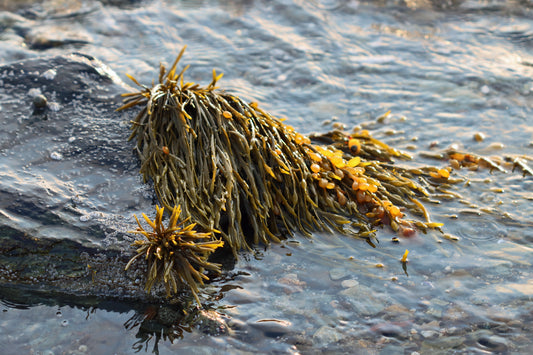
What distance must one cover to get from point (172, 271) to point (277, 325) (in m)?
0.68

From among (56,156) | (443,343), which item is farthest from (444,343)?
(56,156)

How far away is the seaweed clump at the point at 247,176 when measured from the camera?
3396mm

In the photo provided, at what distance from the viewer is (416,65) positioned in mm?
6262

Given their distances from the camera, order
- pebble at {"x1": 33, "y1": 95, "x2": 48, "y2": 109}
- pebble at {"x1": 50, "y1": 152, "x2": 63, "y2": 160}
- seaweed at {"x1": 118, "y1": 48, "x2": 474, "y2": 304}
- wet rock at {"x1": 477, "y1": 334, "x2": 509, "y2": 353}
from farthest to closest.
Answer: pebble at {"x1": 33, "y1": 95, "x2": 48, "y2": 109}
pebble at {"x1": 50, "y1": 152, "x2": 63, "y2": 160}
seaweed at {"x1": 118, "y1": 48, "x2": 474, "y2": 304}
wet rock at {"x1": 477, "y1": 334, "x2": 509, "y2": 353}

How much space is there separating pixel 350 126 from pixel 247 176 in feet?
6.81

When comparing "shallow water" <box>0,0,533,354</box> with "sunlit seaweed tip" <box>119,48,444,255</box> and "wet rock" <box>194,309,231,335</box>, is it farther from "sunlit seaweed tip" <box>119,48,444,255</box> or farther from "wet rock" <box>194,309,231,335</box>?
"sunlit seaweed tip" <box>119,48,444,255</box>

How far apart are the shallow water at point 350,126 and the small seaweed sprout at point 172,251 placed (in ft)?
0.79

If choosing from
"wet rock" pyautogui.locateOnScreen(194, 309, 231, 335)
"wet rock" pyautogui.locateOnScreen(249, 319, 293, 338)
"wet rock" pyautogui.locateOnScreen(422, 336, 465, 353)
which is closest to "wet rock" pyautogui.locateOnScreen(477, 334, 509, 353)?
"wet rock" pyautogui.locateOnScreen(422, 336, 465, 353)

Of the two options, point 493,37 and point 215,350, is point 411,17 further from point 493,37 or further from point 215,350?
point 215,350

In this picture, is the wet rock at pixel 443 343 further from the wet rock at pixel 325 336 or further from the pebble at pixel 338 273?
the pebble at pixel 338 273

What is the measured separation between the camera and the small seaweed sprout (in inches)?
111

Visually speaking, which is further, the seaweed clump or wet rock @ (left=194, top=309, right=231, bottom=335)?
the seaweed clump

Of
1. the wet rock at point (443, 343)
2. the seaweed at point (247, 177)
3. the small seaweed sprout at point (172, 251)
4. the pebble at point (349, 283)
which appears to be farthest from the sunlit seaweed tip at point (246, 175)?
the wet rock at point (443, 343)

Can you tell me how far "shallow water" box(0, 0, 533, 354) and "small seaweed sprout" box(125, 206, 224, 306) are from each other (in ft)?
0.79
